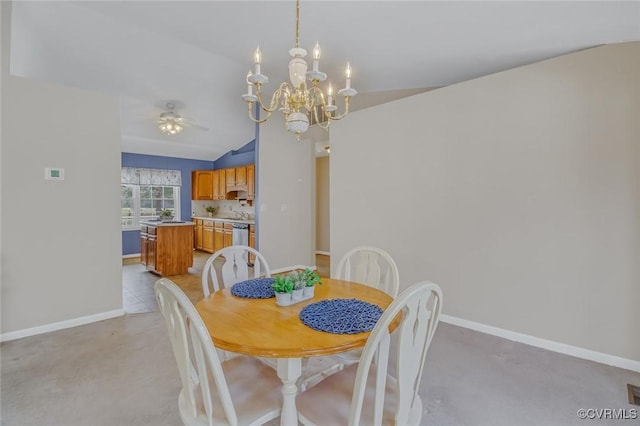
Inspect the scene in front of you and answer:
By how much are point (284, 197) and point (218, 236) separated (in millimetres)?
2350

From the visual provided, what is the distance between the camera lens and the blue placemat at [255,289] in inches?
67.7

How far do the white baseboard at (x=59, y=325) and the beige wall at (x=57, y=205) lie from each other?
0.07 feet

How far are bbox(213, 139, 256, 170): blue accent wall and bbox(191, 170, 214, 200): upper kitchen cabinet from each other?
400mm

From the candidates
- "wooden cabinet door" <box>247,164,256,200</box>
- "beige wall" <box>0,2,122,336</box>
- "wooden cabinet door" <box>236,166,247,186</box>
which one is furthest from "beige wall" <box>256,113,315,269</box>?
"beige wall" <box>0,2,122,336</box>

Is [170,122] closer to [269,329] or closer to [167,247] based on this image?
[167,247]

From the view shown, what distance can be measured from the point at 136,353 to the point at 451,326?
296 cm

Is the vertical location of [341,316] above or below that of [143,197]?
below

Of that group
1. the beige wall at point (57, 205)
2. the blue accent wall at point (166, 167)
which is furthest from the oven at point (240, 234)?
the beige wall at point (57, 205)

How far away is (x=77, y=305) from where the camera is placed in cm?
306

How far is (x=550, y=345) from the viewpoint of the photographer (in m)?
2.61

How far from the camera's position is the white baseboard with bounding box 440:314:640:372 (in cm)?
232

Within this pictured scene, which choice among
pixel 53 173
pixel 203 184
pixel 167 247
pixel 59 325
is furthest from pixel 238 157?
pixel 59 325

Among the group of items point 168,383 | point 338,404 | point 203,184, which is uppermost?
point 203,184

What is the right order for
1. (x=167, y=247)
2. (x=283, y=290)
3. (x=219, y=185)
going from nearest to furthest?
(x=283, y=290) → (x=167, y=247) → (x=219, y=185)
